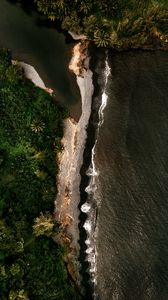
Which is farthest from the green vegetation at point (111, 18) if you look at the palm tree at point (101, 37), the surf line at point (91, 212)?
the surf line at point (91, 212)

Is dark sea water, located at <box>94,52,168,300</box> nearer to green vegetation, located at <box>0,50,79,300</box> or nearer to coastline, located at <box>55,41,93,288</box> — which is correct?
coastline, located at <box>55,41,93,288</box>

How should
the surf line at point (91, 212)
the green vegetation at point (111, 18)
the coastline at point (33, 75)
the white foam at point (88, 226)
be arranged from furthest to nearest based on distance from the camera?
the white foam at point (88, 226) < the surf line at point (91, 212) < the coastline at point (33, 75) < the green vegetation at point (111, 18)

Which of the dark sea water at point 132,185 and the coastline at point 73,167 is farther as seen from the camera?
the dark sea water at point 132,185

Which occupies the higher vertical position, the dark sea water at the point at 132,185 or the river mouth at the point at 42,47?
the river mouth at the point at 42,47

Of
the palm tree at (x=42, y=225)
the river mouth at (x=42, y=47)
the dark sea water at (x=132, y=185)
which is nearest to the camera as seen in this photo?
the palm tree at (x=42, y=225)

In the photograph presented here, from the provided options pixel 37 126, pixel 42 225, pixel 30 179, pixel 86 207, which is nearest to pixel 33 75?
pixel 37 126

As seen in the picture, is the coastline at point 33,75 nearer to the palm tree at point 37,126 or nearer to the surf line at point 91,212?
the palm tree at point 37,126

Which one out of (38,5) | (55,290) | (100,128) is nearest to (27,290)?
(55,290)

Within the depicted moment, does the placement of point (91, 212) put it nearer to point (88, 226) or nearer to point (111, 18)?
point (88, 226)

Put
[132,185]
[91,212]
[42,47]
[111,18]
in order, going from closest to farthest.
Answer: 1. [111,18]
2. [42,47]
3. [132,185]
4. [91,212]
